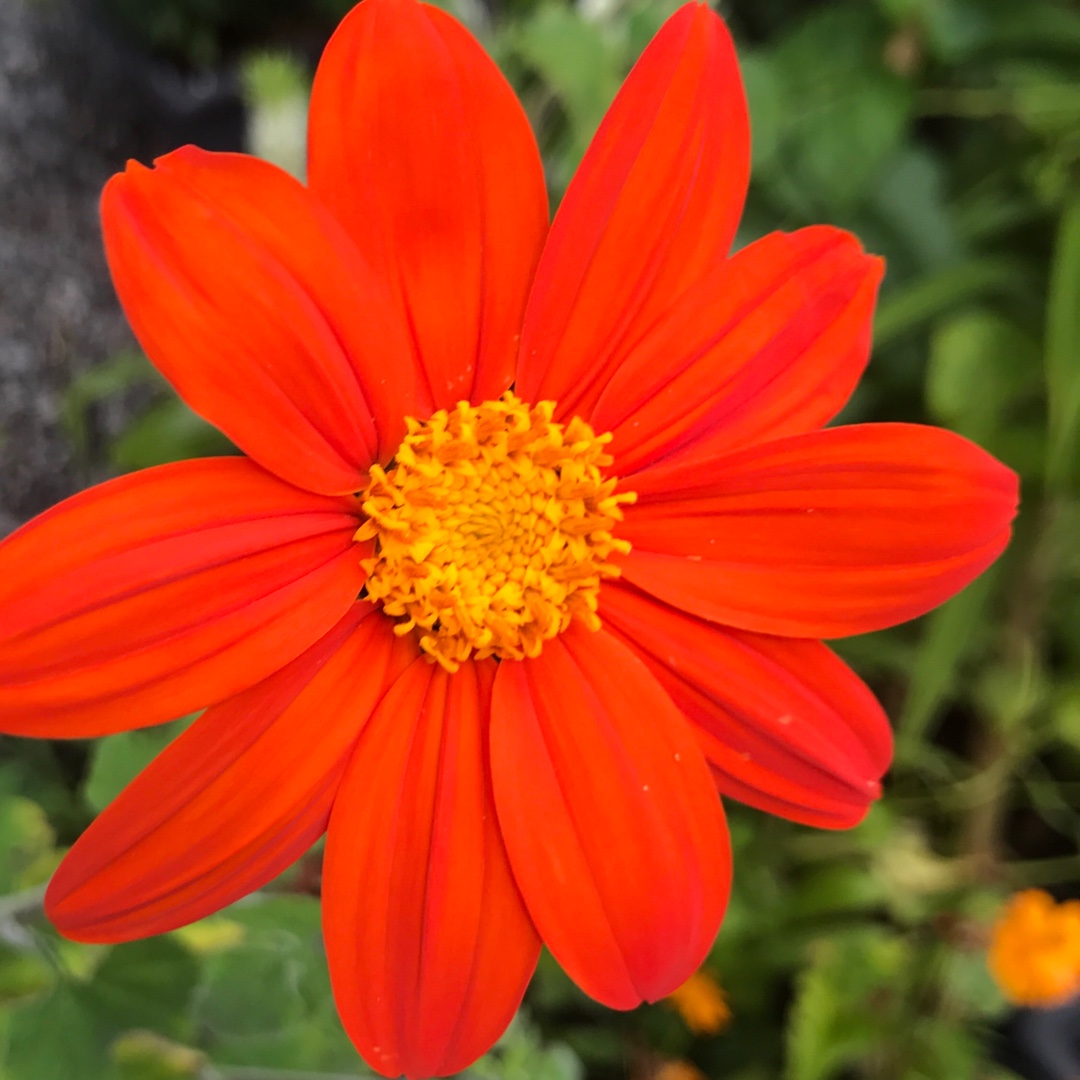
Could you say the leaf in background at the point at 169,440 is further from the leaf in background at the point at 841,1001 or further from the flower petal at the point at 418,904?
the leaf in background at the point at 841,1001

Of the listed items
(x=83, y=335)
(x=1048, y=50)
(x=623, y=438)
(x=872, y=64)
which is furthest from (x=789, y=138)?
(x=83, y=335)

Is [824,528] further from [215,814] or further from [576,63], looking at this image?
[576,63]

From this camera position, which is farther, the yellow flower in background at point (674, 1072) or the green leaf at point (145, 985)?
the yellow flower in background at point (674, 1072)

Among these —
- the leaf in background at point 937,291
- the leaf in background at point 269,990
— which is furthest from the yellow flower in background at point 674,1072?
the leaf in background at point 937,291

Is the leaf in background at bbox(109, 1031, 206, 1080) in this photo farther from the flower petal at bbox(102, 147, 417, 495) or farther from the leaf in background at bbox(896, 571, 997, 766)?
the leaf in background at bbox(896, 571, 997, 766)

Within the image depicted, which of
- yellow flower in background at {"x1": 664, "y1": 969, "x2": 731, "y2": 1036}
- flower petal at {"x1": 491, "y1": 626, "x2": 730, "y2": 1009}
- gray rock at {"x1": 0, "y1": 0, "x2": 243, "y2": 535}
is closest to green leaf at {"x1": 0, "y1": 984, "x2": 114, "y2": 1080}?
flower petal at {"x1": 491, "y1": 626, "x2": 730, "y2": 1009}

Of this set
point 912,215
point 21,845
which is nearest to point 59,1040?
point 21,845
